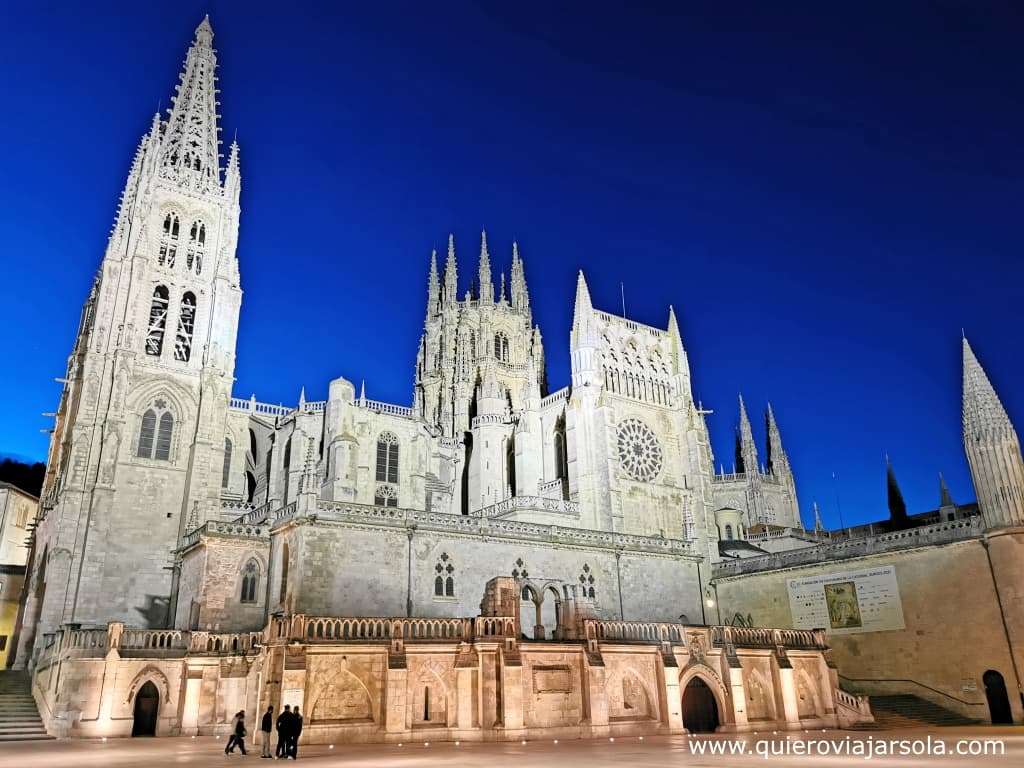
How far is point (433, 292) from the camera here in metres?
71.9

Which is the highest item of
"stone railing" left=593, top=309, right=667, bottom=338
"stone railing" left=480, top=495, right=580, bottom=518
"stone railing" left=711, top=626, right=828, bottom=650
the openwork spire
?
"stone railing" left=593, top=309, right=667, bottom=338

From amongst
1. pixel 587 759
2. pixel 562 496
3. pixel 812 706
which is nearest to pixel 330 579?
pixel 587 759

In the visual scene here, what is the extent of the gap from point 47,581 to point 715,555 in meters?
32.5

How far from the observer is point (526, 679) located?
2247cm

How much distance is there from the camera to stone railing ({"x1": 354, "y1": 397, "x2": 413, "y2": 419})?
46000 millimetres

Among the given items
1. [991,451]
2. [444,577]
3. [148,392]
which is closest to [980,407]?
[991,451]

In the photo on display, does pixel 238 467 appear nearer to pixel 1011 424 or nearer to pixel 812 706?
pixel 812 706

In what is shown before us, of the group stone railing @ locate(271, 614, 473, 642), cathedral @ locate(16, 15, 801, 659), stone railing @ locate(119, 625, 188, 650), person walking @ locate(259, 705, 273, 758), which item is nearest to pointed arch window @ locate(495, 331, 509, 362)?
cathedral @ locate(16, 15, 801, 659)

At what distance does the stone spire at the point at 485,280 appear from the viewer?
67.4 meters

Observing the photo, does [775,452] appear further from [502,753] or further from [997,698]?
[502,753]

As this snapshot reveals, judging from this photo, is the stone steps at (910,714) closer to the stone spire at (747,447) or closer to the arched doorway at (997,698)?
the arched doorway at (997,698)

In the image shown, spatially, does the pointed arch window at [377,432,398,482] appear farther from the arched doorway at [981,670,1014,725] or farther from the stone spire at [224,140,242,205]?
the arched doorway at [981,670,1014,725]

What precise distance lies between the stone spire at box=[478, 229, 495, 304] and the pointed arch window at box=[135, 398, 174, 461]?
32222 millimetres

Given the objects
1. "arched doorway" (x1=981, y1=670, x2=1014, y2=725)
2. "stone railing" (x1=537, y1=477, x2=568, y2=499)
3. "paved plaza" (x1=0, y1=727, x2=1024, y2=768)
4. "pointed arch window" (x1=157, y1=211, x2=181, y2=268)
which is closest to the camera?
"paved plaza" (x1=0, y1=727, x2=1024, y2=768)
